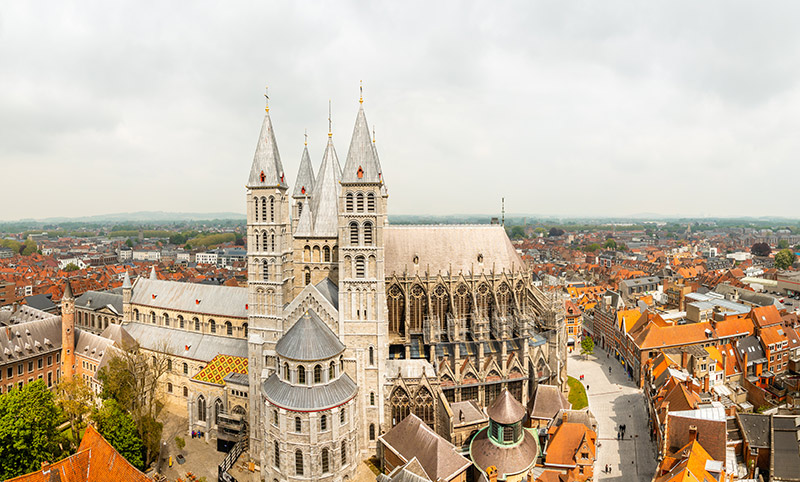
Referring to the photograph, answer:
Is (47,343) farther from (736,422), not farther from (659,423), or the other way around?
(736,422)

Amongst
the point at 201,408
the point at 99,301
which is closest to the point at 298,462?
the point at 201,408

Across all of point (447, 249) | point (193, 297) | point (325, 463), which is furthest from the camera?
point (193, 297)

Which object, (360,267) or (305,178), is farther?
(305,178)

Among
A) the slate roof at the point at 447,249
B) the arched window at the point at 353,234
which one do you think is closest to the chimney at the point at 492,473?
the slate roof at the point at 447,249

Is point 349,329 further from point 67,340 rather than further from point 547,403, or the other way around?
point 67,340

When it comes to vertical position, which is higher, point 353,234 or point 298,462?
point 353,234

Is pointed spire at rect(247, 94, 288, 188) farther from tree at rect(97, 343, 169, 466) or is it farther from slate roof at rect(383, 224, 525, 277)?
tree at rect(97, 343, 169, 466)

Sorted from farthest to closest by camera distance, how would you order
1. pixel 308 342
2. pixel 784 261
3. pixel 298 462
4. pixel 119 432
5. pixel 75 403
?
pixel 784 261 → pixel 75 403 → pixel 119 432 → pixel 308 342 → pixel 298 462
